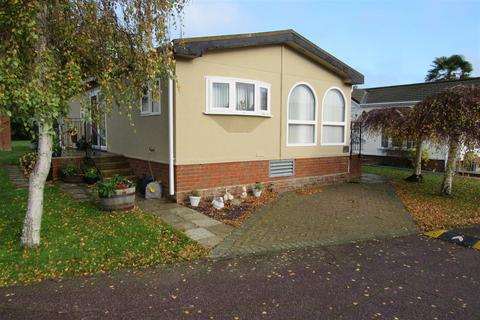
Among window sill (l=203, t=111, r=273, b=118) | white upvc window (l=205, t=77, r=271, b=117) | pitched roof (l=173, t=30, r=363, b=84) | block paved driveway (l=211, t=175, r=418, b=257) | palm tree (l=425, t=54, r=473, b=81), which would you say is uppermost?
palm tree (l=425, t=54, r=473, b=81)

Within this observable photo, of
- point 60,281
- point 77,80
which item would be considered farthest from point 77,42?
point 60,281

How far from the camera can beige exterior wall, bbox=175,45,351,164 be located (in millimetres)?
7824

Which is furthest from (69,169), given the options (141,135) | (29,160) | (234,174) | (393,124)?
(393,124)

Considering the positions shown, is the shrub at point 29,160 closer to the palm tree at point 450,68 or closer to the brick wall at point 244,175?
the brick wall at point 244,175

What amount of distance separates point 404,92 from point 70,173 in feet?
61.5

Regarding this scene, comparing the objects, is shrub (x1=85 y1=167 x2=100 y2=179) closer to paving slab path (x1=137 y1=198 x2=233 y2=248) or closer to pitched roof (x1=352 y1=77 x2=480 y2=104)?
paving slab path (x1=137 y1=198 x2=233 y2=248)

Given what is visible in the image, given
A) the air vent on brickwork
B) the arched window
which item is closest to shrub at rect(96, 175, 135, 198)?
the air vent on brickwork

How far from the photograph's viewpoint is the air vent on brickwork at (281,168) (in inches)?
382

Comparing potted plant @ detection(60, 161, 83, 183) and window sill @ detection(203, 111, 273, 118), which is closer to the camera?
window sill @ detection(203, 111, 273, 118)

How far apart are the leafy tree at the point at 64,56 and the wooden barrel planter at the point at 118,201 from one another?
1.70m

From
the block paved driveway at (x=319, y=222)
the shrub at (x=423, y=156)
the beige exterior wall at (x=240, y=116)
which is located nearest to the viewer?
the block paved driveway at (x=319, y=222)

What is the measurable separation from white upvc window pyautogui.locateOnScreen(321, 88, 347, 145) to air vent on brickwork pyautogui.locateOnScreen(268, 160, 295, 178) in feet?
5.60

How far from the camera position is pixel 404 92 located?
1980 centimetres

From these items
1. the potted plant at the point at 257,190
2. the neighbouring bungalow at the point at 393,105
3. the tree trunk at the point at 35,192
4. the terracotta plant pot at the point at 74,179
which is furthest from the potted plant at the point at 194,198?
the neighbouring bungalow at the point at 393,105
